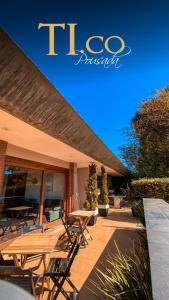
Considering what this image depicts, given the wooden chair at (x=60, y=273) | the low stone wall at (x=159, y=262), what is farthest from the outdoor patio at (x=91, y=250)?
the low stone wall at (x=159, y=262)

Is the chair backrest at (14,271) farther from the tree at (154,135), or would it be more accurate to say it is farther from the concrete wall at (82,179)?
the tree at (154,135)

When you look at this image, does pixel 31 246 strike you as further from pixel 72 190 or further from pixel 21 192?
pixel 72 190

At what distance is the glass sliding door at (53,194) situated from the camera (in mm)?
7109

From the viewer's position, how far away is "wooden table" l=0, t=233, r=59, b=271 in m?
2.57

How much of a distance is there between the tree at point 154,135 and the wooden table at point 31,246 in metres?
11.0

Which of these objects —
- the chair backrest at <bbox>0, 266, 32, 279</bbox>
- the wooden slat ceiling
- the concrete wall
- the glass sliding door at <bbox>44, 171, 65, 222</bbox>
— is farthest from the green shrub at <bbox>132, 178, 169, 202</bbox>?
the chair backrest at <bbox>0, 266, 32, 279</bbox>

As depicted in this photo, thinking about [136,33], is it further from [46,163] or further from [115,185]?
[115,185]

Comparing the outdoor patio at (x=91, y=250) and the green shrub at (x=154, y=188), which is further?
the green shrub at (x=154, y=188)

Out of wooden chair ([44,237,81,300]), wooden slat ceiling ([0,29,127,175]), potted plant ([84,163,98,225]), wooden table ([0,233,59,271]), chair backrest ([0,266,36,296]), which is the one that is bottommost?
wooden chair ([44,237,81,300])

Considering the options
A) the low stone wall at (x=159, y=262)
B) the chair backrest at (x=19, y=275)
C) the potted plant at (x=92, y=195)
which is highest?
the potted plant at (x=92, y=195)

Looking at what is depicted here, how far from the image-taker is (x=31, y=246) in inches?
109

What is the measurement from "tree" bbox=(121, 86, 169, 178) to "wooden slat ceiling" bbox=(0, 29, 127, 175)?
32.9 feet

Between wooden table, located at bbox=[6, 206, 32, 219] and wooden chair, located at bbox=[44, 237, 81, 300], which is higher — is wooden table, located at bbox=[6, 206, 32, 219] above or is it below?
above

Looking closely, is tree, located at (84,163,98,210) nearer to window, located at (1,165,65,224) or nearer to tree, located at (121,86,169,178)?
window, located at (1,165,65,224)
